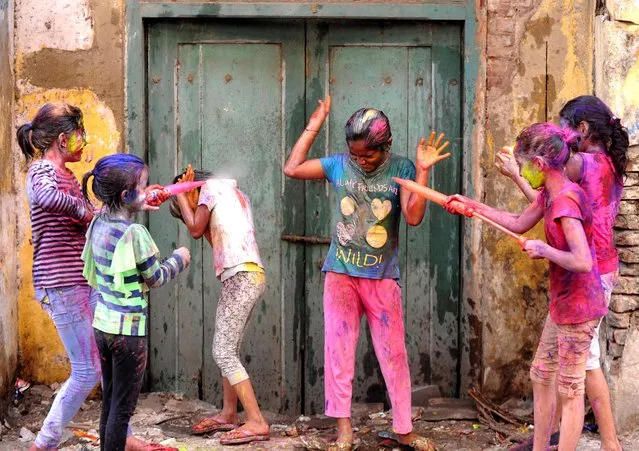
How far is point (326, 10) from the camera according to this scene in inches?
262

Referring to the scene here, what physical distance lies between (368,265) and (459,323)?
1364 mm

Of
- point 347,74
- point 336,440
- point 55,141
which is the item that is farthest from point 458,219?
point 55,141

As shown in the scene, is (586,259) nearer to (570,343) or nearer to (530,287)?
(570,343)

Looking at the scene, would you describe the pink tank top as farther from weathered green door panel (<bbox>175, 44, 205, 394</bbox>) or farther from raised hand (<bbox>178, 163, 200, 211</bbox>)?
weathered green door panel (<bbox>175, 44, 205, 394</bbox>)

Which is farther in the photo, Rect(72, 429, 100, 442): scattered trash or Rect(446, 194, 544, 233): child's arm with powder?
Rect(72, 429, 100, 442): scattered trash

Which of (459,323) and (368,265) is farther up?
(368,265)

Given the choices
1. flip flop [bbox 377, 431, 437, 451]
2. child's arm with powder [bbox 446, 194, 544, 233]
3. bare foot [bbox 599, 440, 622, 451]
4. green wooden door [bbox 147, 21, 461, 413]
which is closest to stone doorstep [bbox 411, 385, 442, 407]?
green wooden door [bbox 147, 21, 461, 413]

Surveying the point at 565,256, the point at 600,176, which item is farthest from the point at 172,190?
the point at 600,176

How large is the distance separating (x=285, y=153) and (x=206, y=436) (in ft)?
6.15

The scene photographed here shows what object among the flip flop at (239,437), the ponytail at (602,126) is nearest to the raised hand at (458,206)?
the ponytail at (602,126)

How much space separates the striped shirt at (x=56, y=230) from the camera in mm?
5262

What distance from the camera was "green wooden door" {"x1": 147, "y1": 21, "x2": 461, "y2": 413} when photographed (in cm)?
683

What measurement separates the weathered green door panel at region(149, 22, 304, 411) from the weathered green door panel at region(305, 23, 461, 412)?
0.16 meters

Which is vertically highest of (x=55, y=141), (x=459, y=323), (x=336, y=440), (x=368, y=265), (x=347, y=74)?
(x=347, y=74)
